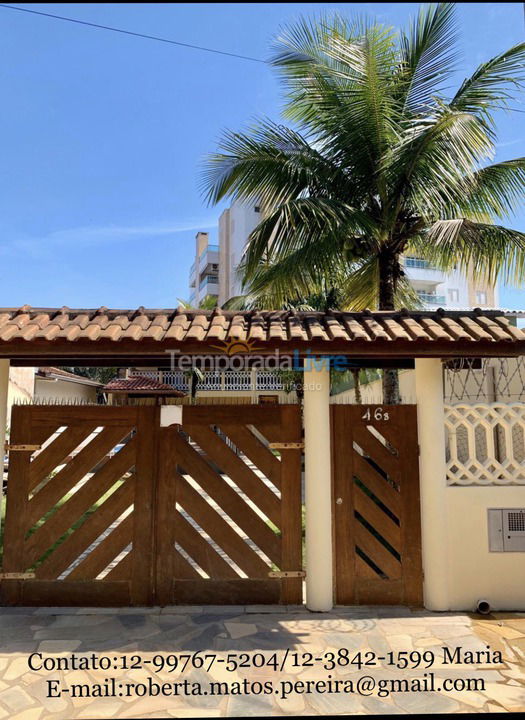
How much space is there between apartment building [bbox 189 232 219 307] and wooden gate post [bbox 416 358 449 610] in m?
40.0

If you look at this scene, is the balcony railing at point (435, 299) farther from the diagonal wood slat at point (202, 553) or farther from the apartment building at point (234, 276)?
the diagonal wood slat at point (202, 553)

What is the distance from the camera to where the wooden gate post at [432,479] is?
563cm

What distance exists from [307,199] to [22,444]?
19.6 ft

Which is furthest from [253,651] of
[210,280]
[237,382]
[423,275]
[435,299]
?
[210,280]

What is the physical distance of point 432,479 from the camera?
5738 millimetres

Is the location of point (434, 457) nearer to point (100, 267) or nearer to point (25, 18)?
point (25, 18)

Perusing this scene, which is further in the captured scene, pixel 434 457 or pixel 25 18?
pixel 25 18

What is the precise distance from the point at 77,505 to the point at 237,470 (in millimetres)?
1963

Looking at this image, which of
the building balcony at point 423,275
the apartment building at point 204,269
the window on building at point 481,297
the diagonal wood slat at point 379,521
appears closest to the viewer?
the diagonal wood slat at point 379,521

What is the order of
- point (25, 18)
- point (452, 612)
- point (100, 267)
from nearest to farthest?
point (452, 612), point (25, 18), point (100, 267)

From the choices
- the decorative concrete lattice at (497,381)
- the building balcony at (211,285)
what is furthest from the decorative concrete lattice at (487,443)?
the building balcony at (211,285)

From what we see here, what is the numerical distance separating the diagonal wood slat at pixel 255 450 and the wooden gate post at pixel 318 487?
39cm

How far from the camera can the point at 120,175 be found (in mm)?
13172

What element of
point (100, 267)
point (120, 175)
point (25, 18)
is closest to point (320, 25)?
point (25, 18)
